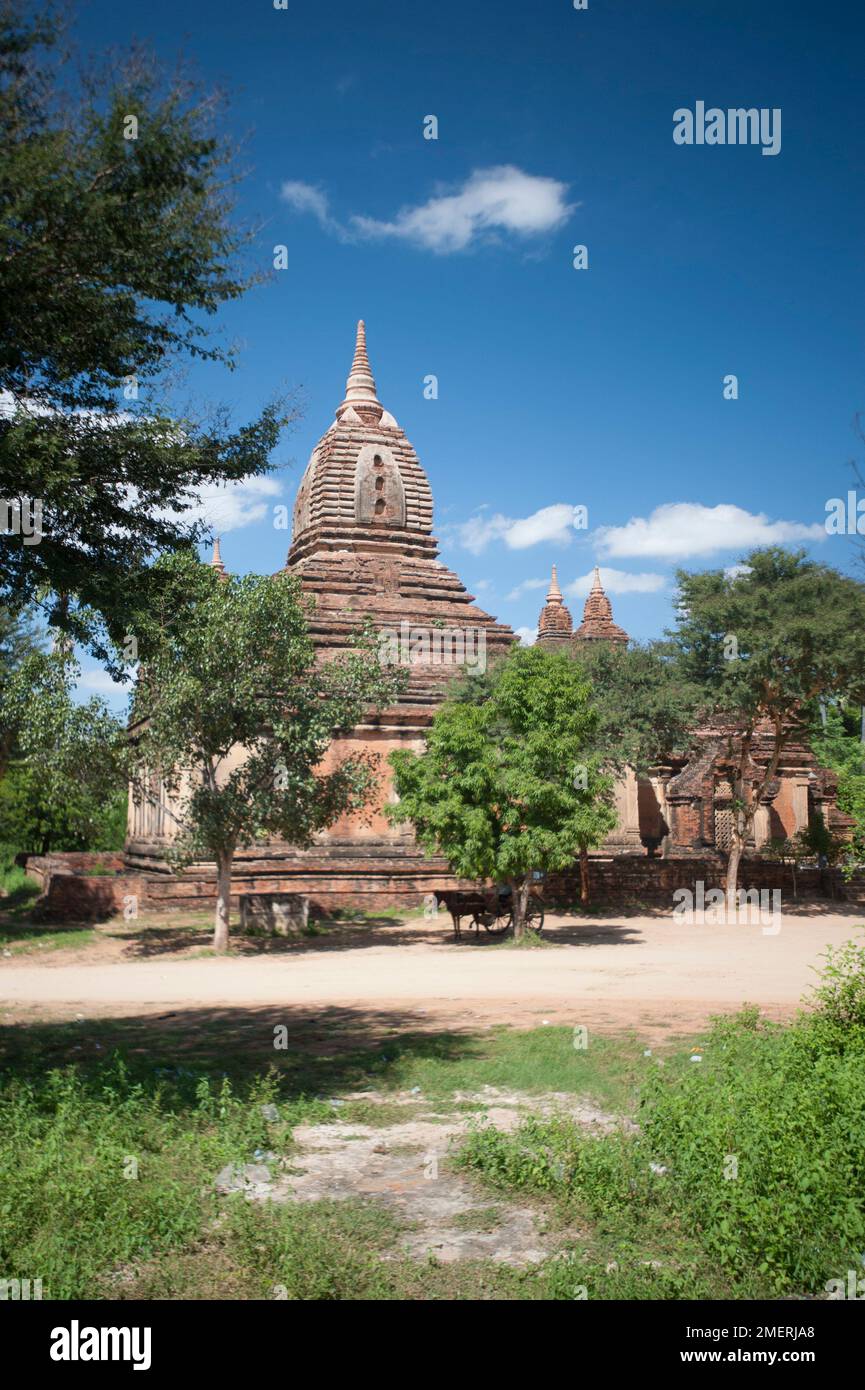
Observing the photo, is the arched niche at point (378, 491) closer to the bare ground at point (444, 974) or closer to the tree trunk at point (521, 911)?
the bare ground at point (444, 974)

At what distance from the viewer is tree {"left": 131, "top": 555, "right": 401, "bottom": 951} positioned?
55.8 feet

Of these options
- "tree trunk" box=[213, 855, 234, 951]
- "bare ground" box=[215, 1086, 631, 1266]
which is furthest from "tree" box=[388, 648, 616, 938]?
"bare ground" box=[215, 1086, 631, 1266]

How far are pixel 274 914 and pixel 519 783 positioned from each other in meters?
5.56

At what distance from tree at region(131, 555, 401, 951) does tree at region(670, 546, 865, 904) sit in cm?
803

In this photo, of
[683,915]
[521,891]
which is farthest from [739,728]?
[521,891]

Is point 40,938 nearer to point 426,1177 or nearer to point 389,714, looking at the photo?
point 389,714

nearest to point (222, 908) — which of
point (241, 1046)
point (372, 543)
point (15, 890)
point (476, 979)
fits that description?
point (476, 979)

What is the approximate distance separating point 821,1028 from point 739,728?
21.0m

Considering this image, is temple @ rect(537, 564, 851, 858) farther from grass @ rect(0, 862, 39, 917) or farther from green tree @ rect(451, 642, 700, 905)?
grass @ rect(0, 862, 39, 917)

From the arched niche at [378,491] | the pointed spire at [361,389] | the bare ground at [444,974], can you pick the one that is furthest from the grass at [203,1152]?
the pointed spire at [361,389]

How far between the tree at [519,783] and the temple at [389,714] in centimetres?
208

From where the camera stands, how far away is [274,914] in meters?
20.0

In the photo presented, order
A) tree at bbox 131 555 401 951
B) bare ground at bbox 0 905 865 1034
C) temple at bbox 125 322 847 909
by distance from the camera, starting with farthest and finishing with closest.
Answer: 1. temple at bbox 125 322 847 909
2. tree at bbox 131 555 401 951
3. bare ground at bbox 0 905 865 1034
